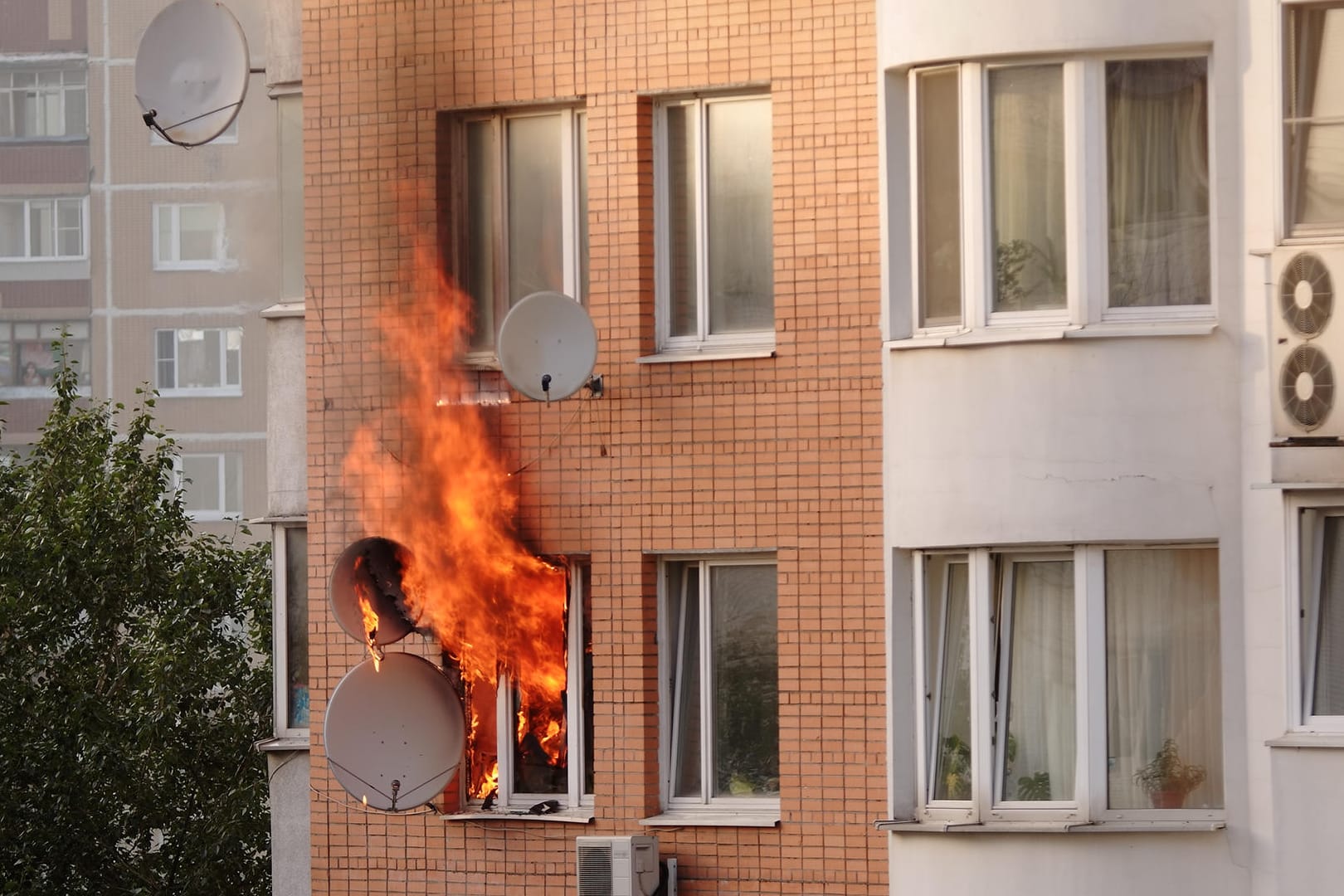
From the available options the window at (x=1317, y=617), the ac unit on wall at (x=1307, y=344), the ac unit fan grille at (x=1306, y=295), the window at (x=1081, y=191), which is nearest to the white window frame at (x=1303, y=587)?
the window at (x=1317, y=617)

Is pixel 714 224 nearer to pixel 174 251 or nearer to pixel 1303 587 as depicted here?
pixel 1303 587

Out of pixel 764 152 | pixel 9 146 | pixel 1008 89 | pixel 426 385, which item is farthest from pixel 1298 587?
pixel 9 146

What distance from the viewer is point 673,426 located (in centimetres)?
1529

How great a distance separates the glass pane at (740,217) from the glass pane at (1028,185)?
5.52ft

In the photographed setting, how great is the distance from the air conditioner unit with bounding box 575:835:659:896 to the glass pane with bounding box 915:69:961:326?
391 cm

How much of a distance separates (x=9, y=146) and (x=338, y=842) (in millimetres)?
45618

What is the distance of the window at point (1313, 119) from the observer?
1377 centimetres

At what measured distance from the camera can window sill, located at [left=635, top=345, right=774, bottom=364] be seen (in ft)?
49.5

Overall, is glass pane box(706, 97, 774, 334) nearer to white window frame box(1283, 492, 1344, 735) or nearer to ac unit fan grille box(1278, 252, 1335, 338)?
ac unit fan grille box(1278, 252, 1335, 338)

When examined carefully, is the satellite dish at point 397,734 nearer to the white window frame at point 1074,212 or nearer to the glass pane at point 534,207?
the glass pane at point 534,207

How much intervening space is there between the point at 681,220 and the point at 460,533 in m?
2.64

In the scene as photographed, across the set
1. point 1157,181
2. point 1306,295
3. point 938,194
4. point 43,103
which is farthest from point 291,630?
point 43,103

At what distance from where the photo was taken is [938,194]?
14.6 m

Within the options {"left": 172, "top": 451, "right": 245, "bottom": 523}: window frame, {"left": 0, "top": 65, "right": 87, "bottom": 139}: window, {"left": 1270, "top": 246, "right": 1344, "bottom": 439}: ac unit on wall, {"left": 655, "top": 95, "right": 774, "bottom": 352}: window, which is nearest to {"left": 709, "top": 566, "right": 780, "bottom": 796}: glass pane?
{"left": 655, "top": 95, "right": 774, "bottom": 352}: window
